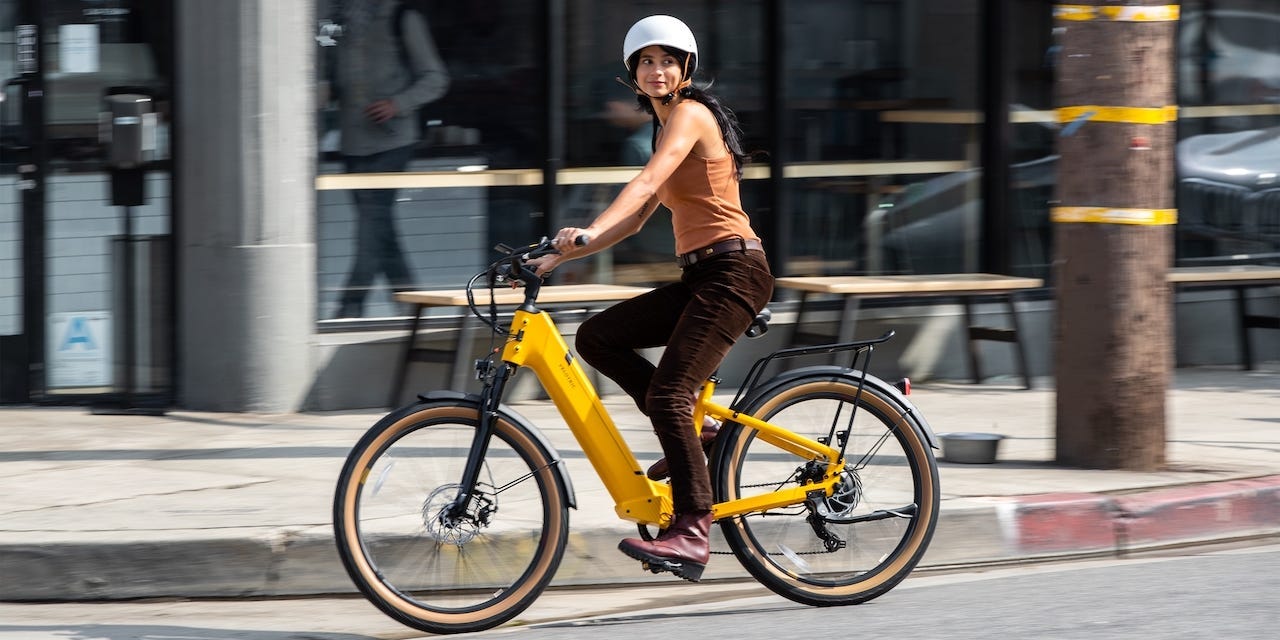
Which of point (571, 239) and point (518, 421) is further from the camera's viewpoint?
point (518, 421)

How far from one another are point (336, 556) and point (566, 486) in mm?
1112

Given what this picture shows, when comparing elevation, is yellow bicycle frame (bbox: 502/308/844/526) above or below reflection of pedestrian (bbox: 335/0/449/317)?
below

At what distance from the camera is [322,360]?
28.7 ft

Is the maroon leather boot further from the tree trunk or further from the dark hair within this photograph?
the tree trunk

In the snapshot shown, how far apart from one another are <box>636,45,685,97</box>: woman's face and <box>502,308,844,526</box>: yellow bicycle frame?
76 centimetres

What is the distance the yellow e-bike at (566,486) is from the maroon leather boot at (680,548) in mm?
87

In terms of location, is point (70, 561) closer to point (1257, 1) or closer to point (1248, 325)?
point (1248, 325)

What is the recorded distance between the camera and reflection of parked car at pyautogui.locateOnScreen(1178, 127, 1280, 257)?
36.1 feet

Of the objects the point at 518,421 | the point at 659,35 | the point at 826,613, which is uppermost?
the point at 659,35

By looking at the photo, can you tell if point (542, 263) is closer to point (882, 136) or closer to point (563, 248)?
point (563, 248)

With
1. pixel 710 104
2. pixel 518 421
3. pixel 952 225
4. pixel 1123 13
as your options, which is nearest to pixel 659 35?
pixel 710 104

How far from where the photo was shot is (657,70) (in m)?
5.17

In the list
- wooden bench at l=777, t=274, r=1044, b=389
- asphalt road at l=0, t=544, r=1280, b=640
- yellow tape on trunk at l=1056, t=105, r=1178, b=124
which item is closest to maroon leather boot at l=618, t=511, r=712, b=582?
asphalt road at l=0, t=544, r=1280, b=640

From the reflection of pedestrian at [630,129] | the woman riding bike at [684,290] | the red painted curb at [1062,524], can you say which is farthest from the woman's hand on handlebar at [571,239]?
the reflection of pedestrian at [630,129]
